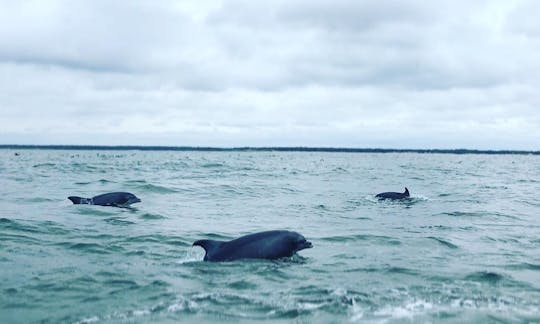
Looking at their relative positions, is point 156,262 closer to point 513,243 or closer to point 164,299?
point 164,299

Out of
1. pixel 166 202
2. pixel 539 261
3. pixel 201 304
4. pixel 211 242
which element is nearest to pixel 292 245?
pixel 211 242

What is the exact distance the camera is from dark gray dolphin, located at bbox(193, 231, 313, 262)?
11.5 m

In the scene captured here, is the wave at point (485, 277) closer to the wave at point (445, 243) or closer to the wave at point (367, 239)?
the wave at point (445, 243)

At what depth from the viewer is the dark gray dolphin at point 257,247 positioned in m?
11.5

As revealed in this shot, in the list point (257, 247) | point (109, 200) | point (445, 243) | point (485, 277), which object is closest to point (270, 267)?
point (257, 247)

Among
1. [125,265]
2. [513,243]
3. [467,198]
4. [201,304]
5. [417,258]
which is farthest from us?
[467,198]

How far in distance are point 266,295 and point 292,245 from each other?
9.31ft

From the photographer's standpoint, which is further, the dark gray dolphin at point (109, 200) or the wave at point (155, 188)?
the wave at point (155, 188)

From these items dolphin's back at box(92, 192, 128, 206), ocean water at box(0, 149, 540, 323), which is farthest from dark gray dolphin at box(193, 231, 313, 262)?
dolphin's back at box(92, 192, 128, 206)

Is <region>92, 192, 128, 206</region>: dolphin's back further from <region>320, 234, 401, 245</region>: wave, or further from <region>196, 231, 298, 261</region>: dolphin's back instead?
<region>196, 231, 298, 261</region>: dolphin's back

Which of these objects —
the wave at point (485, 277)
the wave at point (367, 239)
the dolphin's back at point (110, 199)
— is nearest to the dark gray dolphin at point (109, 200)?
the dolphin's back at point (110, 199)

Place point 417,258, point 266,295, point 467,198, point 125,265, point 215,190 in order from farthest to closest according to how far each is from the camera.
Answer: point 215,190 < point 467,198 < point 417,258 < point 125,265 < point 266,295

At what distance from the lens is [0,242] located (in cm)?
1374

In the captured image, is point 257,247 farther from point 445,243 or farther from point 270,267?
point 445,243
